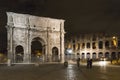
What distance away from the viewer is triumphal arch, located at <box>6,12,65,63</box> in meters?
57.1

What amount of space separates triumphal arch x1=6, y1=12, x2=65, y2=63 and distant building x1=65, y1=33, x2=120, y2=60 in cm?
2205

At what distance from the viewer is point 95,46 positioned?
282 feet

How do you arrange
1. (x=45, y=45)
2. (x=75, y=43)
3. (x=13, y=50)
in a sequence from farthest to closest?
(x=75, y=43)
(x=45, y=45)
(x=13, y=50)

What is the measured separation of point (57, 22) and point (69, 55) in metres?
24.9

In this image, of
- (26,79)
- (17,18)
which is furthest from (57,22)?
(26,79)

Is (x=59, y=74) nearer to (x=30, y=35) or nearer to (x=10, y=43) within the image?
(x=10, y=43)

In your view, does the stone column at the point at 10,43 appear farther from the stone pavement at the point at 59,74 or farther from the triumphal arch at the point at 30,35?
the stone pavement at the point at 59,74

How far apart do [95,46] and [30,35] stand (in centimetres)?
3301

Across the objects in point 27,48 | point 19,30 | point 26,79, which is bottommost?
point 26,79

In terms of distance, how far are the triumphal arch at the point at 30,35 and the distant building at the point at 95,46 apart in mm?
22046

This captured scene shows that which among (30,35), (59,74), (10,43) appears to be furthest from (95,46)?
(59,74)

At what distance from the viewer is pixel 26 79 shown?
17.3 meters

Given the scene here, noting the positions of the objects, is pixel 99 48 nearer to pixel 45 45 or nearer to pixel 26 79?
pixel 45 45

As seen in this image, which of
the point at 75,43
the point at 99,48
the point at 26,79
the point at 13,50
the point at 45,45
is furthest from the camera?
the point at 75,43
